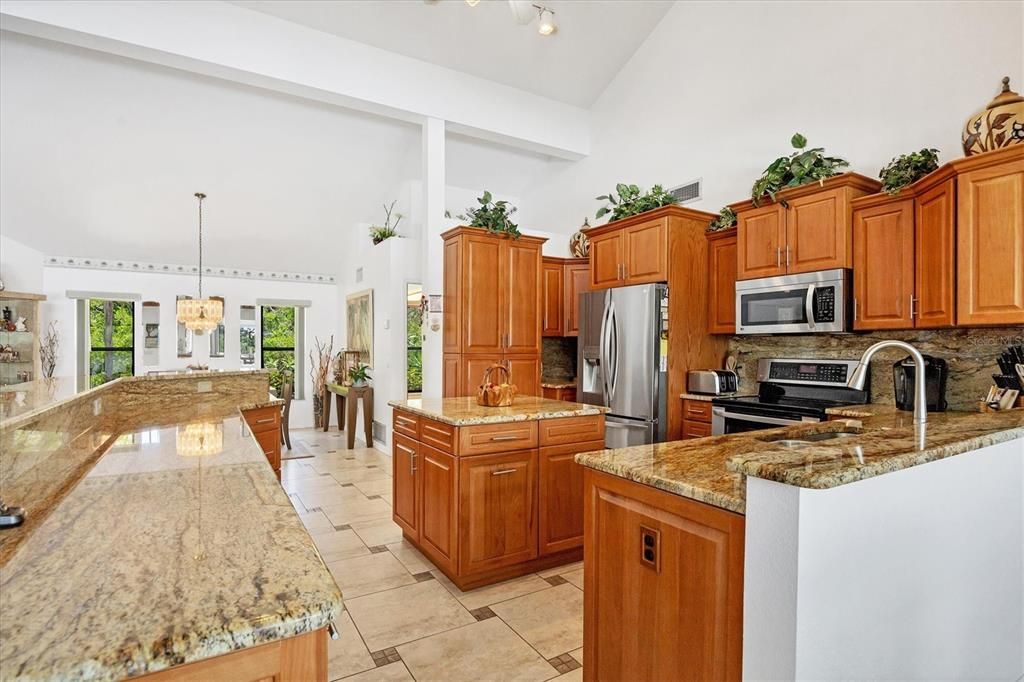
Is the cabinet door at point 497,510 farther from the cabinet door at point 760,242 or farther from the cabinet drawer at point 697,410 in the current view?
the cabinet door at point 760,242

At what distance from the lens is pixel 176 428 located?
2287 millimetres

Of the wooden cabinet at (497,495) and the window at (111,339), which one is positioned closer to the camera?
the wooden cabinet at (497,495)

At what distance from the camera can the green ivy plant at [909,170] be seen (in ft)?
9.46

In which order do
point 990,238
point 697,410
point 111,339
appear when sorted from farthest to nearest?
point 111,339
point 697,410
point 990,238

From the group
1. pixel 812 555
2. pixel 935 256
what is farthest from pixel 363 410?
pixel 812 555

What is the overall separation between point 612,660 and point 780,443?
82 centimetres

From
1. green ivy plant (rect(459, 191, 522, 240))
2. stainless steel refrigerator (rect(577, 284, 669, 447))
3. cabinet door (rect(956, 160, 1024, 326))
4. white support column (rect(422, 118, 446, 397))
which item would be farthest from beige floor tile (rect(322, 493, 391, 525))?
cabinet door (rect(956, 160, 1024, 326))

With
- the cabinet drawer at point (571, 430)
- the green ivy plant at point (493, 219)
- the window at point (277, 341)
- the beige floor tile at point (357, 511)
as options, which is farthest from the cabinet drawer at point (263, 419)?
the window at point (277, 341)

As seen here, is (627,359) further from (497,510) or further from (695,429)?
(497,510)

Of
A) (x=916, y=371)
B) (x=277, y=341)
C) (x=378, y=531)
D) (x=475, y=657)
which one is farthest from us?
(x=277, y=341)

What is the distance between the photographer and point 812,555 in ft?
3.62

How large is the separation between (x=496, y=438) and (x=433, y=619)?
89cm

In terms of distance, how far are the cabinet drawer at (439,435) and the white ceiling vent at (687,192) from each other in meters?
3.24

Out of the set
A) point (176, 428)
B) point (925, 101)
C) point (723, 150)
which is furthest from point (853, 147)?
point (176, 428)
